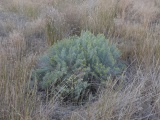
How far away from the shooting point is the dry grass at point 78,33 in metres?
1.90

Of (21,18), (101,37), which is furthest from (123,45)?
(21,18)

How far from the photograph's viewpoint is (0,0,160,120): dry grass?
6.23 feet

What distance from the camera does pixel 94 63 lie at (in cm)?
252

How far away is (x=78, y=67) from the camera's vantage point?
247 cm

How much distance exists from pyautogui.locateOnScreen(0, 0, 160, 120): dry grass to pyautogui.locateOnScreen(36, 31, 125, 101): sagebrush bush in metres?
0.15

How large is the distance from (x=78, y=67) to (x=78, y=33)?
1.45 meters

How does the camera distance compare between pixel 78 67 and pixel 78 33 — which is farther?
pixel 78 33

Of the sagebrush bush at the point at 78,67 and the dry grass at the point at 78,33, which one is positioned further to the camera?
the sagebrush bush at the point at 78,67

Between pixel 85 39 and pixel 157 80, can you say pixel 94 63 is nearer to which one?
pixel 85 39

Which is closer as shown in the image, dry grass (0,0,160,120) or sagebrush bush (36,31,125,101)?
dry grass (0,0,160,120)

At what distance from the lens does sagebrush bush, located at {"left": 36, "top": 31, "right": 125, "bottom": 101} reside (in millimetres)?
2330

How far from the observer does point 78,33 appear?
385 cm

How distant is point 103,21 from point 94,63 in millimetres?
1438

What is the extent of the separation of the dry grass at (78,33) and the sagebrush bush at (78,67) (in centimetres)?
15
